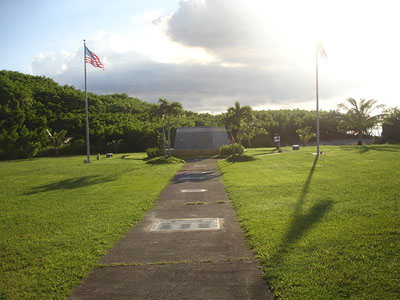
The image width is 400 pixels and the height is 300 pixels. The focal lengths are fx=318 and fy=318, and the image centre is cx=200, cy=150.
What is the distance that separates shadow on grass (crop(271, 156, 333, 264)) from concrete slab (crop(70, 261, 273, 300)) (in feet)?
2.12

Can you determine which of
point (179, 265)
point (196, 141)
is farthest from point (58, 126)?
point (179, 265)

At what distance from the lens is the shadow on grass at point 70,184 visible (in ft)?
41.2

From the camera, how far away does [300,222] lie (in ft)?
22.3

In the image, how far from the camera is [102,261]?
513 centimetres

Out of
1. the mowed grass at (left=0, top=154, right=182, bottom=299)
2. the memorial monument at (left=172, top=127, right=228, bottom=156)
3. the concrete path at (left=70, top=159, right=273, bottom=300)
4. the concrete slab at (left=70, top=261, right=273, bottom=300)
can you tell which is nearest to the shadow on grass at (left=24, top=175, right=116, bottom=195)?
the mowed grass at (left=0, top=154, right=182, bottom=299)

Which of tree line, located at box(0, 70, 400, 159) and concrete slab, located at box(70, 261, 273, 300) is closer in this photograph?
concrete slab, located at box(70, 261, 273, 300)

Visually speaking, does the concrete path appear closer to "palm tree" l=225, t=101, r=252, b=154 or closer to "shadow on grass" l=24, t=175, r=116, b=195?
"shadow on grass" l=24, t=175, r=116, b=195

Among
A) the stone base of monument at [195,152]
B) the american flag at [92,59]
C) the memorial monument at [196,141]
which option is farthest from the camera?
the memorial monument at [196,141]

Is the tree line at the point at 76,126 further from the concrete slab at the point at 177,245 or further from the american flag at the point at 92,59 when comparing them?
the concrete slab at the point at 177,245

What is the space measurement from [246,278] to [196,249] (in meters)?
1.35

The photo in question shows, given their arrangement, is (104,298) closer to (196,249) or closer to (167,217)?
(196,249)

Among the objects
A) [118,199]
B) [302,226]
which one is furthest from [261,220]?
[118,199]

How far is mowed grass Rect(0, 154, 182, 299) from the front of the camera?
14.8ft

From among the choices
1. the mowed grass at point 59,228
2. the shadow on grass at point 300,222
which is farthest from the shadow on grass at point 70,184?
the shadow on grass at point 300,222
